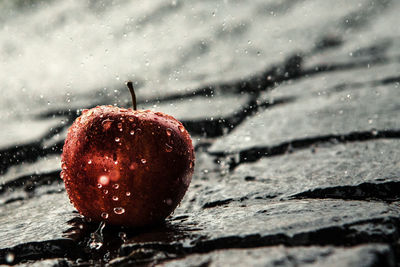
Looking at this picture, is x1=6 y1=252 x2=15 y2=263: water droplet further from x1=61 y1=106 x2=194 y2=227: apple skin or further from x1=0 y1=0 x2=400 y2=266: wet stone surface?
x1=61 y1=106 x2=194 y2=227: apple skin

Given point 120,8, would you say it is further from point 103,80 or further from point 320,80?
point 320,80

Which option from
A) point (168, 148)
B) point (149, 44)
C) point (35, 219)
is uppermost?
point (149, 44)

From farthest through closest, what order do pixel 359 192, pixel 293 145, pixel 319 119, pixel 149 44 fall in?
pixel 149 44, pixel 319 119, pixel 293 145, pixel 359 192

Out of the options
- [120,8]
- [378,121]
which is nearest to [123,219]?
[378,121]

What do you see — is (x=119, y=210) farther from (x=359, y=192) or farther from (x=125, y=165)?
(x=359, y=192)

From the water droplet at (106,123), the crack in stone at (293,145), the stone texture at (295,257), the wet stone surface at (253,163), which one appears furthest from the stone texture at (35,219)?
the crack in stone at (293,145)

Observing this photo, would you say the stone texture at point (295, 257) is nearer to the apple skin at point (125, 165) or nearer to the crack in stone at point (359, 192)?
the apple skin at point (125, 165)

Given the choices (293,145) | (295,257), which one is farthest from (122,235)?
(293,145)
